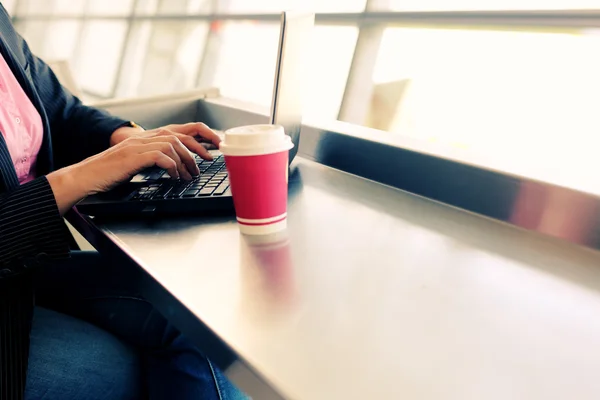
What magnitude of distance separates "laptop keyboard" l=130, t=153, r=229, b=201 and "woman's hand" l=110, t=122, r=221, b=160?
4 centimetres

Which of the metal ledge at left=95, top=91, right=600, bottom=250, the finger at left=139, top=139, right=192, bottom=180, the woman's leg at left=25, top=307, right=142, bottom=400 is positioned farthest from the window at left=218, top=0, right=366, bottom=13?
the woman's leg at left=25, top=307, right=142, bottom=400

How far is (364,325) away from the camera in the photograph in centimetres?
47

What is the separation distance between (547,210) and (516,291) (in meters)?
0.22

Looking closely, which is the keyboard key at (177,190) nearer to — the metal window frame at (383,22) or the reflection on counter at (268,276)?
the reflection on counter at (268,276)

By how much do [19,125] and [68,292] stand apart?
330 mm

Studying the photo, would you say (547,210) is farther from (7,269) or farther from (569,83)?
(569,83)

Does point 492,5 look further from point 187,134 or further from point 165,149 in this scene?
point 165,149

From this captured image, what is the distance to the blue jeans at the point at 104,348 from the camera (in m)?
0.72

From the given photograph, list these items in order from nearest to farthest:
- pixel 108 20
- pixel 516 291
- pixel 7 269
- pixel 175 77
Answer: pixel 516 291, pixel 7 269, pixel 175 77, pixel 108 20

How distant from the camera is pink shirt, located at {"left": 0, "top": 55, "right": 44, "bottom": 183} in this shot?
0.94 meters

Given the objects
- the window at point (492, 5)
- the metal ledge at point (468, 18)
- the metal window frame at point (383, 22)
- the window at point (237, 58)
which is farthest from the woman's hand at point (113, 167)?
the window at point (237, 58)

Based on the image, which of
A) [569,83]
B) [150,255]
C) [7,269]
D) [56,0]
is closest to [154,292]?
[150,255]

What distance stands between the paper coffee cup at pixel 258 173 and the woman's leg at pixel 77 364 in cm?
29

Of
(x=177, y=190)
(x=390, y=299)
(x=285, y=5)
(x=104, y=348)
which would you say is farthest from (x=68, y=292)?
(x=285, y=5)
